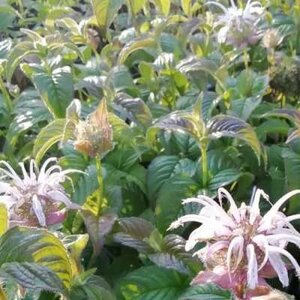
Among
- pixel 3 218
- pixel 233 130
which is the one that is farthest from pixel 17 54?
pixel 3 218

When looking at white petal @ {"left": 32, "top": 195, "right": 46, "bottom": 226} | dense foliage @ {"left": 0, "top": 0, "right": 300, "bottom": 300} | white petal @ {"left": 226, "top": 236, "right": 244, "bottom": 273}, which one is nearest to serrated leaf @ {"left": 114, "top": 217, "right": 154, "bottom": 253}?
dense foliage @ {"left": 0, "top": 0, "right": 300, "bottom": 300}

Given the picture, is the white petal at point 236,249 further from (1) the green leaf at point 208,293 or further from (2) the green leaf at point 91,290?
(2) the green leaf at point 91,290

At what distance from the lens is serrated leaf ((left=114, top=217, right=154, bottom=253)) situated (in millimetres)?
907

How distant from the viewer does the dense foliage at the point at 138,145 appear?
85 centimetres

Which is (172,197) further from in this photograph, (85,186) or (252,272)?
(252,272)

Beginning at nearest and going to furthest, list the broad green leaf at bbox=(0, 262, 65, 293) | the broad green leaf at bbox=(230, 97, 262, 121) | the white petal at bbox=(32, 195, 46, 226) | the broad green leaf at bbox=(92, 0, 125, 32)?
the broad green leaf at bbox=(0, 262, 65, 293) → the white petal at bbox=(32, 195, 46, 226) → the broad green leaf at bbox=(230, 97, 262, 121) → the broad green leaf at bbox=(92, 0, 125, 32)

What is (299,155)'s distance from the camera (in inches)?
42.3

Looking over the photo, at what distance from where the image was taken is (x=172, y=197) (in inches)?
40.2

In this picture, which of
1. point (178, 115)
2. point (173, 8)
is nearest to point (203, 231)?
point (178, 115)

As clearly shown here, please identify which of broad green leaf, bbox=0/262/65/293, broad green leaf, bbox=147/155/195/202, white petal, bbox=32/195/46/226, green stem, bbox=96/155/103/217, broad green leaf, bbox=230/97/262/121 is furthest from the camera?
broad green leaf, bbox=230/97/262/121

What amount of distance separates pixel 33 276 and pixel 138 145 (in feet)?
1.88

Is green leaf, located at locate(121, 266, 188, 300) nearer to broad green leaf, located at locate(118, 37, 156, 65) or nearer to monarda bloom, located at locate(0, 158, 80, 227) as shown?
monarda bloom, located at locate(0, 158, 80, 227)

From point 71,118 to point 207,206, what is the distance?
318mm

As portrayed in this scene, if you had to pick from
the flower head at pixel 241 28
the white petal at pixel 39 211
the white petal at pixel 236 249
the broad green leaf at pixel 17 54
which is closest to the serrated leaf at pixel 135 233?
→ the white petal at pixel 39 211
